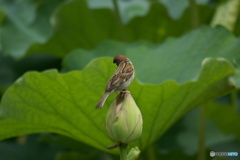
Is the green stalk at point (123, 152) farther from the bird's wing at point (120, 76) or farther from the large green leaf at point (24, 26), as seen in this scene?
the large green leaf at point (24, 26)

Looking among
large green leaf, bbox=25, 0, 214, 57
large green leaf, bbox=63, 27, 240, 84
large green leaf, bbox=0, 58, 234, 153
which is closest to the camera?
large green leaf, bbox=0, 58, 234, 153

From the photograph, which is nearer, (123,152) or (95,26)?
(123,152)

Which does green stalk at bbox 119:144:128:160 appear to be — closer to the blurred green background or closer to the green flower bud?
the green flower bud

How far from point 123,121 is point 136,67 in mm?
952

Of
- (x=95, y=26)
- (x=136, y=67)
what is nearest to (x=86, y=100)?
(x=136, y=67)

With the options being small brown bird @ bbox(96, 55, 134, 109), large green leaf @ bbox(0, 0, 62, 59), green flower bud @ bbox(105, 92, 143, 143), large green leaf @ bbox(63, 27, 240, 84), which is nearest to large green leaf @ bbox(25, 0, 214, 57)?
large green leaf @ bbox(0, 0, 62, 59)

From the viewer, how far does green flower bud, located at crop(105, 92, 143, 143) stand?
45.4 inches

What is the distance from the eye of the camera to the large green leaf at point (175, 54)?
197cm

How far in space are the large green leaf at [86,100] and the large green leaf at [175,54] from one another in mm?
234

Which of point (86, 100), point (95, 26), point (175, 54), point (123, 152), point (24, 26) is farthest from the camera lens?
point (24, 26)

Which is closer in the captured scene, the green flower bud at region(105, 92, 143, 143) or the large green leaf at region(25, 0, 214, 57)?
the green flower bud at region(105, 92, 143, 143)

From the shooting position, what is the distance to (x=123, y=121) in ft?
3.79

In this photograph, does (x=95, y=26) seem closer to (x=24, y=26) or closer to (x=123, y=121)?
(x=24, y=26)

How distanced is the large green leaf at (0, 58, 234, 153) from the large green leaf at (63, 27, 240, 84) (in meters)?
0.23
